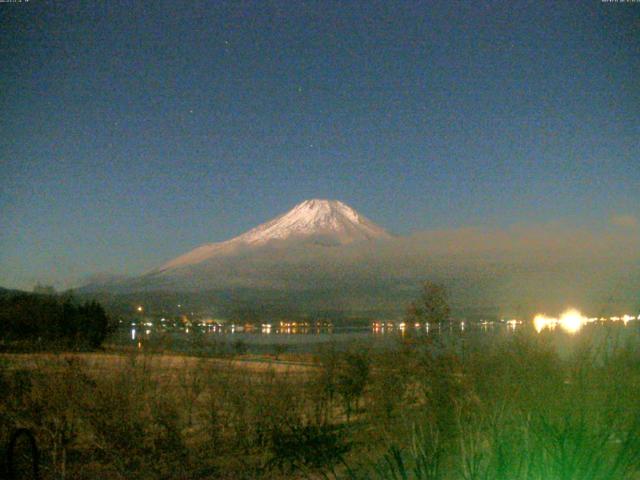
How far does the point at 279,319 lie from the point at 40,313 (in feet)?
213

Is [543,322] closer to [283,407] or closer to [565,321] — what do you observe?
[565,321]

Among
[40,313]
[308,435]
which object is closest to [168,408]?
[308,435]

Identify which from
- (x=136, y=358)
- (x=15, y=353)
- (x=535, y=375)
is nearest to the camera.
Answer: (x=535, y=375)

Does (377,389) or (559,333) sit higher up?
(559,333)

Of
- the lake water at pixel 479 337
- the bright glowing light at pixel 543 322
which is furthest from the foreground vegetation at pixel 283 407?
the bright glowing light at pixel 543 322

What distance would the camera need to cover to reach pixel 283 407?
1081 centimetres

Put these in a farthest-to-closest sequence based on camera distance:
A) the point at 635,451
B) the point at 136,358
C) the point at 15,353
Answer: the point at 15,353 < the point at 136,358 < the point at 635,451

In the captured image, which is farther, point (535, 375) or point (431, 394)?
point (431, 394)

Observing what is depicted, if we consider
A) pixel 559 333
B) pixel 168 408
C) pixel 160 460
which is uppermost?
pixel 559 333

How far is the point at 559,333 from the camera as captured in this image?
10734 mm

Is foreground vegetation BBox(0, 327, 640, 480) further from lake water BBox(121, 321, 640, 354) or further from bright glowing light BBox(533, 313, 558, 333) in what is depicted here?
bright glowing light BBox(533, 313, 558, 333)

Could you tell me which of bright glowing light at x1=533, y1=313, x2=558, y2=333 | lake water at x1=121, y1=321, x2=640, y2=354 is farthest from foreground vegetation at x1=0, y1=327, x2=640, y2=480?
bright glowing light at x1=533, y1=313, x2=558, y2=333

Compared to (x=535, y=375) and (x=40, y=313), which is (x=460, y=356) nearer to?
(x=535, y=375)

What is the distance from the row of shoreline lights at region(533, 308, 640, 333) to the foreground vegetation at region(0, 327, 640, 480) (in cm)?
30
